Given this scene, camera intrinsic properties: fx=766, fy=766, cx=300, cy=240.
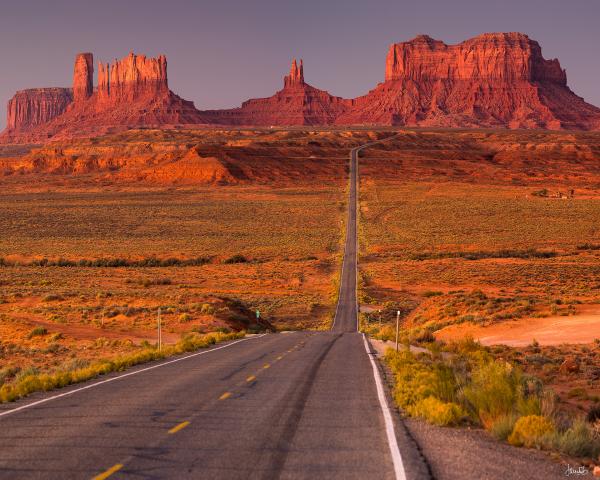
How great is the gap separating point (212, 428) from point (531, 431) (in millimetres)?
4801

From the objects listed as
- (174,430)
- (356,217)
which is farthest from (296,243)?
(174,430)

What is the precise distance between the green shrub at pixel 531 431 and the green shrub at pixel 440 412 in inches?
55.3

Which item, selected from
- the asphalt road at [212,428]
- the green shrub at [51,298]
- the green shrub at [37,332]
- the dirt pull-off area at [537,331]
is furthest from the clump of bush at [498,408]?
the green shrub at [51,298]

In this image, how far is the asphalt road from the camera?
9555 mm

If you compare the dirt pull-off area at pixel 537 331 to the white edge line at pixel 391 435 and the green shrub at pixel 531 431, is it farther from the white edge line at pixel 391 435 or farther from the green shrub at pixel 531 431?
the green shrub at pixel 531 431

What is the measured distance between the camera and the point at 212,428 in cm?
1202

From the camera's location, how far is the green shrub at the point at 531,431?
10.6 m

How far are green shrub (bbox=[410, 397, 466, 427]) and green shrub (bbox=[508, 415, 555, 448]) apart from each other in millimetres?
1403

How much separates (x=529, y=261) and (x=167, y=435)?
63.7m

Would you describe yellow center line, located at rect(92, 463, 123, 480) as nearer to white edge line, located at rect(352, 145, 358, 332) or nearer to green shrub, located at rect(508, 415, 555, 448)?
green shrub, located at rect(508, 415, 555, 448)

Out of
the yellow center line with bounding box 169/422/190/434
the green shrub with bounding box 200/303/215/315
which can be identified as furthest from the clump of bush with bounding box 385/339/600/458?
the green shrub with bounding box 200/303/215/315

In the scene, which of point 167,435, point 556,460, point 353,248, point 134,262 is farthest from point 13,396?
point 353,248

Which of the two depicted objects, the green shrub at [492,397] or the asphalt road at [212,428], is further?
the green shrub at [492,397]

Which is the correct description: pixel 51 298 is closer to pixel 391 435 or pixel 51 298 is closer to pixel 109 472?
pixel 391 435
